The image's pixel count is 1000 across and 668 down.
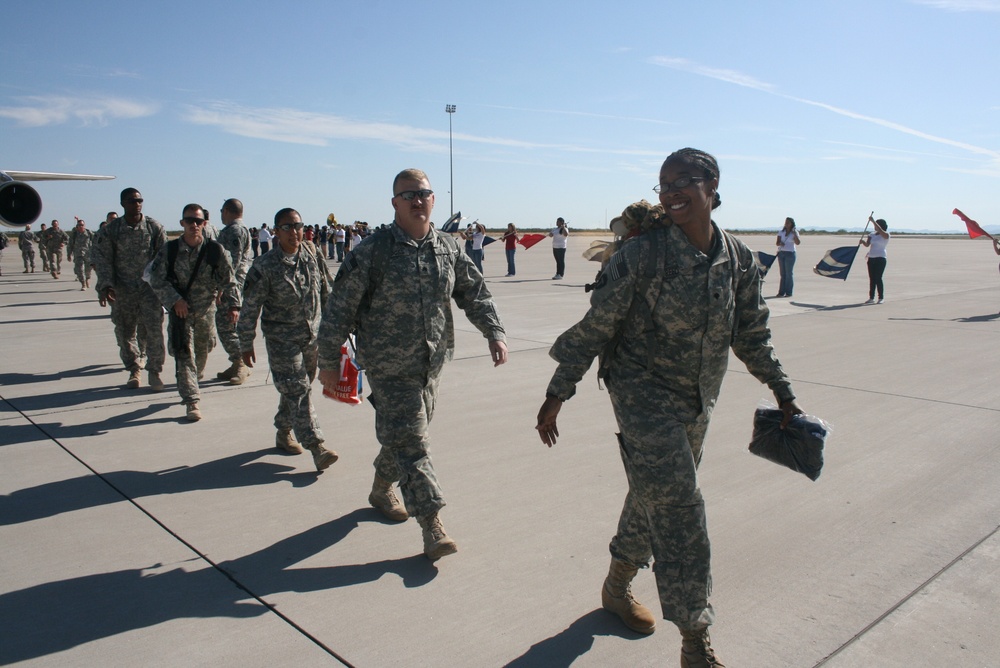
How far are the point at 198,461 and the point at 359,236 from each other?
2608 centimetres

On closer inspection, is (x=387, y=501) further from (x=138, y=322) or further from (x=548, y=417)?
(x=138, y=322)

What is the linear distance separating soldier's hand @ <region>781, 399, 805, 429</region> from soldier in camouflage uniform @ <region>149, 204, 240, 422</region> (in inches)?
194

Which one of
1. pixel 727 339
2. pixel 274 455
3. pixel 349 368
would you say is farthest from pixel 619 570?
pixel 274 455

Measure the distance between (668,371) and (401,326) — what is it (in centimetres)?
153

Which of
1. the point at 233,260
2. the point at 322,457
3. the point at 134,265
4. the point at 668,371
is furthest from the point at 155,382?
the point at 668,371

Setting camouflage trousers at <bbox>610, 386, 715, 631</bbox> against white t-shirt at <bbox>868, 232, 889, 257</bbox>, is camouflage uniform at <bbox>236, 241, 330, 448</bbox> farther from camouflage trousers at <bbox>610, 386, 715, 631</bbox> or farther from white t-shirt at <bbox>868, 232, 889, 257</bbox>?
white t-shirt at <bbox>868, 232, 889, 257</bbox>

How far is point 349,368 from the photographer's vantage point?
4758mm

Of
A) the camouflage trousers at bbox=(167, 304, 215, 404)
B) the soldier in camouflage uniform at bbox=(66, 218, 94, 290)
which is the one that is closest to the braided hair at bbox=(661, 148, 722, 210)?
the camouflage trousers at bbox=(167, 304, 215, 404)

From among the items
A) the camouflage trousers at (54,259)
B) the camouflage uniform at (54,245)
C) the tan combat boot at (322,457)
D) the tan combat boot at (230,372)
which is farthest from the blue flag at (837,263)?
the camouflage uniform at (54,245)

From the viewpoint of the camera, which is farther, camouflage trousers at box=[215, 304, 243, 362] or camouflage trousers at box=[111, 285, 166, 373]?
camouflage trousers at box=[215, 304, 243, 362]

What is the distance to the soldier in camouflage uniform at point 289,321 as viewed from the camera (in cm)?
521

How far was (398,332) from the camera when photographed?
13.0 feet

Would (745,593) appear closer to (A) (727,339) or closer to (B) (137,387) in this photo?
(A) (727,339)

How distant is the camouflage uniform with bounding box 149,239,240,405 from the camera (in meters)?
6.50
